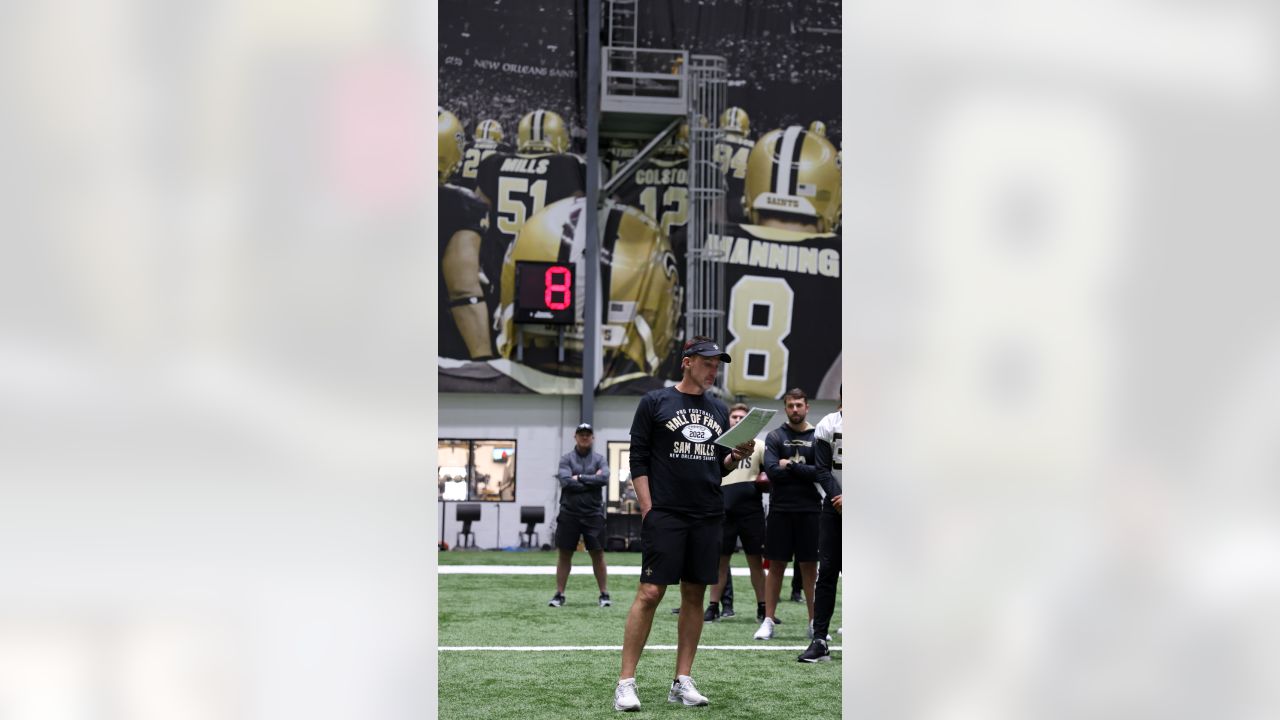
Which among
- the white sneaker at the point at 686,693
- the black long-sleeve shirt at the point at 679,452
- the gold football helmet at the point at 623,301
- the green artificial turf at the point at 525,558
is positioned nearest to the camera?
the black long-sleeve shirt at the point at 679,452

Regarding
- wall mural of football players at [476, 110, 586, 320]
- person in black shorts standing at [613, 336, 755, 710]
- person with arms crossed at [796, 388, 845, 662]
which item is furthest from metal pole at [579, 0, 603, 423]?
person in black shorts standing at [613, 336, 755, 710]

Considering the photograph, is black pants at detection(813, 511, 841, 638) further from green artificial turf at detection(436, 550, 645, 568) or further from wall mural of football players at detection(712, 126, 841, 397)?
wall mural of football players at detection(712, 126, 841, 397)

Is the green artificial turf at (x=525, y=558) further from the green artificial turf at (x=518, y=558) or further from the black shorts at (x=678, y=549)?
the black shorts at (x=678, y=549)

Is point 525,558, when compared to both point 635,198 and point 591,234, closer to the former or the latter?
point 591,234

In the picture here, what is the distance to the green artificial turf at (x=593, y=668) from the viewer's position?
612 centimetres

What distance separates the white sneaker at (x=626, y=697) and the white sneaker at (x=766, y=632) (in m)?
3.02

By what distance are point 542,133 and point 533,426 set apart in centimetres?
523

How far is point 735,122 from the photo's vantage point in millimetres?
22531

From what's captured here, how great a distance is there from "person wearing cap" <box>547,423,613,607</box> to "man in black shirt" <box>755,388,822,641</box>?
2.67 metres

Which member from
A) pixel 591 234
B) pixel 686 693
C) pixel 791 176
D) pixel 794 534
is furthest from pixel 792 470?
pixel 791 176

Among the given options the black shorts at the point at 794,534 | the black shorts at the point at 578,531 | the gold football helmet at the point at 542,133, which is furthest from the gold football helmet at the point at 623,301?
the black shorts at the point at 794,534

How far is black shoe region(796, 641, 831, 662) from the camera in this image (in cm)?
767
